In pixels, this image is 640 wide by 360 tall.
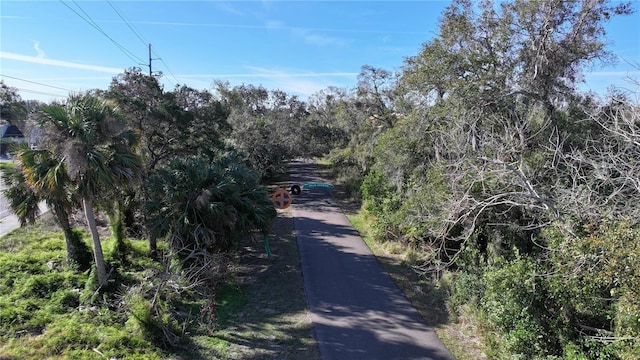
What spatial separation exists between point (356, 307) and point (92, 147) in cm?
895

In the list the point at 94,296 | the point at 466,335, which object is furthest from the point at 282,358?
the point at 94,296

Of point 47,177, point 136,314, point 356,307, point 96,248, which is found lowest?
point 356,307

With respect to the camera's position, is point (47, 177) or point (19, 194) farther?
point (19, 194)

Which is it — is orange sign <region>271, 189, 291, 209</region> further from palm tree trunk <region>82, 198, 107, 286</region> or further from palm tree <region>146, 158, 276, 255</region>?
A: palm tree trunk <region>82, 198, 107, 286</region>

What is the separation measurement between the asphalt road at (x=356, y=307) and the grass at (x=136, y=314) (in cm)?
52

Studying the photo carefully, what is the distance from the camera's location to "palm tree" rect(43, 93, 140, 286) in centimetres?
1017

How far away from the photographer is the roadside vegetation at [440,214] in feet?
23.0

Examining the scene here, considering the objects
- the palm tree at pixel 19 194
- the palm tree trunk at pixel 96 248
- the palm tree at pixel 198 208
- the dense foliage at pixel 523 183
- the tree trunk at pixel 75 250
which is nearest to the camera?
the dense foliage at pixel 523 183

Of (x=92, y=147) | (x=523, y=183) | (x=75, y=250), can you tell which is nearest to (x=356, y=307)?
(x=523, y=183)

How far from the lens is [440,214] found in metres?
10.4

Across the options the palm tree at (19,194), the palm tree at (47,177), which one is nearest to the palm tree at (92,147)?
the palm tree at (47,177)

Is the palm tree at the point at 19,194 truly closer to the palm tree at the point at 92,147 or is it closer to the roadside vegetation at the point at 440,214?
the roadside vegetation at the point at 440,214

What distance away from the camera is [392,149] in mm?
15703

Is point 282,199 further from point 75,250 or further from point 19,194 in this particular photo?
point 19,194
